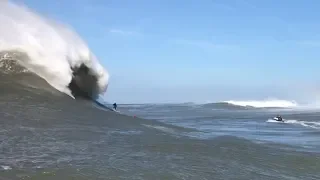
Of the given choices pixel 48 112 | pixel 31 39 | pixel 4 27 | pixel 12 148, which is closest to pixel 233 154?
pixel 12 148

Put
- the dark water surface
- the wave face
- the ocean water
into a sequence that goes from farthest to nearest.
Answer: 1. the wave face
2. the ocean water
3. the dark water surface

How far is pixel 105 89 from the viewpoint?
22656 mm

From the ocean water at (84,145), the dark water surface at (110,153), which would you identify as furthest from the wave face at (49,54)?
the dark water surface at (110,153)

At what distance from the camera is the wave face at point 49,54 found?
18297mm

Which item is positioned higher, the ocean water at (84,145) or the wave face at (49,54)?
the wave face at (49,54)

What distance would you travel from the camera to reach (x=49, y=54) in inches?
761

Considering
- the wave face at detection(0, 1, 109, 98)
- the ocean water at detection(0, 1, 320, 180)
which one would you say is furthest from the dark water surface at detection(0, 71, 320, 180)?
the wave face at detection(0, 1, 109, 98)

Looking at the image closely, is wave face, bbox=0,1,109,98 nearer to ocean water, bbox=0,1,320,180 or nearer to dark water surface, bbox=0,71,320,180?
ocean water, bbox=0,1,320,180

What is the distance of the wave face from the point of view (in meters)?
18.3

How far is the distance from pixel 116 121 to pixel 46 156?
605cm

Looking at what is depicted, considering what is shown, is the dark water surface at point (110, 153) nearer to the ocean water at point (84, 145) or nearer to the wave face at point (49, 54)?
the ocean water at point (84, 145)

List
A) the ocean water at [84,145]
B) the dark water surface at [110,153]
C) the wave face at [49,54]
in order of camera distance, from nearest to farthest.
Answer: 1. the dark water surface at [110,153]
2. the ocean water at [84,145]
3. the wave face at [49,54]

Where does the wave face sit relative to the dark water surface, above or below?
above

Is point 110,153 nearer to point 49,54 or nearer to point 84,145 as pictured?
point 84,145
